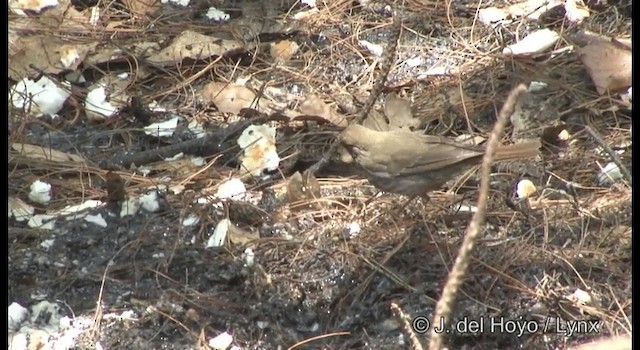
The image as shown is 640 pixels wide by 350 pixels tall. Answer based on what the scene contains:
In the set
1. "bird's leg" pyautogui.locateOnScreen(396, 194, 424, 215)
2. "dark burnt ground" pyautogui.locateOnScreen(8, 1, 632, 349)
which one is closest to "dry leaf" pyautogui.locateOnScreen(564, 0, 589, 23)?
"dark burnt ground" pyautogui.locateOnScreen(8, 1, 632, 349)

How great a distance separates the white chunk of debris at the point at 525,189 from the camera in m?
4.76

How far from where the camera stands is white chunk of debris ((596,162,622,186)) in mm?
4777

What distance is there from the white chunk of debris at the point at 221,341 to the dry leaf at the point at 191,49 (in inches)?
86.4

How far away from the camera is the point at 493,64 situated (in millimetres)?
5652

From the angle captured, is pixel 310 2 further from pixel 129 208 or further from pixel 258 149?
pixel 129 208

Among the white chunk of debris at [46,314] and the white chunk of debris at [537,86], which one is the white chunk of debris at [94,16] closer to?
the white chunk of debris at [46,314]

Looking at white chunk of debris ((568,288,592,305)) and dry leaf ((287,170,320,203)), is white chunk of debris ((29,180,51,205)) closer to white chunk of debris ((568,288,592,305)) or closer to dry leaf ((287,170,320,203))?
dry leaf ((287,170,320,203))

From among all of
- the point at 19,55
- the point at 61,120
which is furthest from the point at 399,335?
the point at 19,55

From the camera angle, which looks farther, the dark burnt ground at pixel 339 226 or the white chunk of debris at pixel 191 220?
the white chunk of debris at pixel 191 220

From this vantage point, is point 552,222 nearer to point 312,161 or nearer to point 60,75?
point 312,161

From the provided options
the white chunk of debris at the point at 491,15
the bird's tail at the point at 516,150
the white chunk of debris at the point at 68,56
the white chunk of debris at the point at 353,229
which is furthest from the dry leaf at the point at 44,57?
the bird's tail at the point at 516,150

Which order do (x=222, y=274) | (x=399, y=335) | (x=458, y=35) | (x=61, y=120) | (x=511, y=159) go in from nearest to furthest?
(x=399, y=335)
(x=222, y=274)
(x=511, y=159)
(x=61, y=120)
(x=458, y=35)

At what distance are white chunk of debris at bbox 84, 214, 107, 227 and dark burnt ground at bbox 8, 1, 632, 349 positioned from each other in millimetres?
24

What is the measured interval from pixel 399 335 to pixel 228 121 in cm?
188
